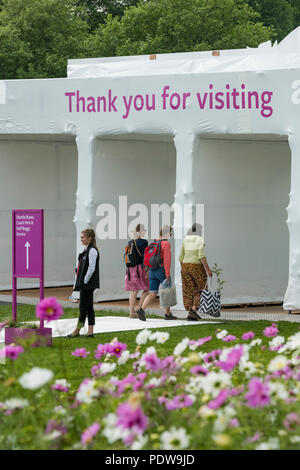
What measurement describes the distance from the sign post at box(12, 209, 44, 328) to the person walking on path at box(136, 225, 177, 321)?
2.78 metres

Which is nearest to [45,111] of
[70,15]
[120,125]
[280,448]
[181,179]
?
[120,125]

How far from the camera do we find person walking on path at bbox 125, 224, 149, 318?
15.4 meters

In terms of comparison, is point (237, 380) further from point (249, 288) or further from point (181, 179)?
point (249, 288)

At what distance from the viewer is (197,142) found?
1611cm

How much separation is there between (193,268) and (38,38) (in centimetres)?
3252

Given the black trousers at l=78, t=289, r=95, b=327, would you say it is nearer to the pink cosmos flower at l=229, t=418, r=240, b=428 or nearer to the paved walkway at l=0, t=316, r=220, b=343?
the paved walkway at l=0, t=316, r=220, b=343

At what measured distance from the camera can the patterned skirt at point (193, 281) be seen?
1502 cm

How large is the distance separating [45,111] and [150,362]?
12.7 meters

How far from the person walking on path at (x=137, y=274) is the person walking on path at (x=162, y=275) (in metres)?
0.31

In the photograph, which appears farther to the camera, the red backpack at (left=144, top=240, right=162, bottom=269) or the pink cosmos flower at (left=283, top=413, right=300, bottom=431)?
the red backpack at (left=144, top=240, right=162, bottom=269)

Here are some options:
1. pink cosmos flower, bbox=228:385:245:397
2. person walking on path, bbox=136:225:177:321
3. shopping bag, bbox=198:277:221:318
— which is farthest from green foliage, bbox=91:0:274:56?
pink cosmos flower, bbox=228:385:245:397

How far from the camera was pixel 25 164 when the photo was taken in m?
20.4

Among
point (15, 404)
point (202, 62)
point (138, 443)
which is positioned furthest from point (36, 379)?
point (202, 62)

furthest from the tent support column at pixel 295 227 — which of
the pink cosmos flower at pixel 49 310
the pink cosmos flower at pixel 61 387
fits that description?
the pink cosmos flower at pixel 49 310
